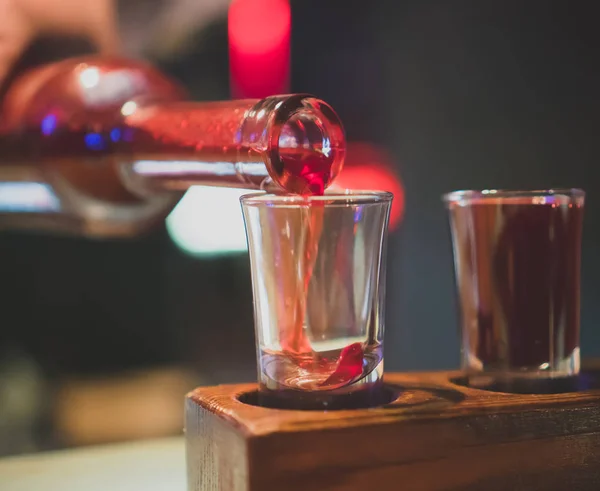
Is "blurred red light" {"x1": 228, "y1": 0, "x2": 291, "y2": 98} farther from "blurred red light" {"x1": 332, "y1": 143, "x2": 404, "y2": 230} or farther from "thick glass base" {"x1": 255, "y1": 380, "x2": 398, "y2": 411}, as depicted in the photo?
"thick glass base" {"x1": 255, "y1": 380, "x2": 398, "y2": 411}

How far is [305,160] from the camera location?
474 mm

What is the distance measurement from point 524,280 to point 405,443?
0.52 ft

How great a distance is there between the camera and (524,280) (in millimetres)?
535

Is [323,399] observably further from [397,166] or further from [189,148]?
[397,166]

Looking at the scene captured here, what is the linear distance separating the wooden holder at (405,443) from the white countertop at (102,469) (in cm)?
21

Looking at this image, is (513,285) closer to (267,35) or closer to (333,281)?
(333,281)

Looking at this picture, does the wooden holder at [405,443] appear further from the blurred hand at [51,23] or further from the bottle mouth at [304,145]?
the blurred hand at [51,23]

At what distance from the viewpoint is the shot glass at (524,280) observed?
0.53 m

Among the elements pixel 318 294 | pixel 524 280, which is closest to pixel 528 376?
pixel 524 280

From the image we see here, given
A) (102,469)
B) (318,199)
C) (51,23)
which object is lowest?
(102,469)

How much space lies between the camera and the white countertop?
0.68 metres

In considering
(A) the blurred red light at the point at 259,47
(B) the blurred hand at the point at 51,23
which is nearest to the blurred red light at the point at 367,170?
(A) the blurred red light at the point at 259,47

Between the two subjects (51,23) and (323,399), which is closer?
(323,399)

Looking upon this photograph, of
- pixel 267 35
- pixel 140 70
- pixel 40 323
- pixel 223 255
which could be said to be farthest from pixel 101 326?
pixel 267 35
